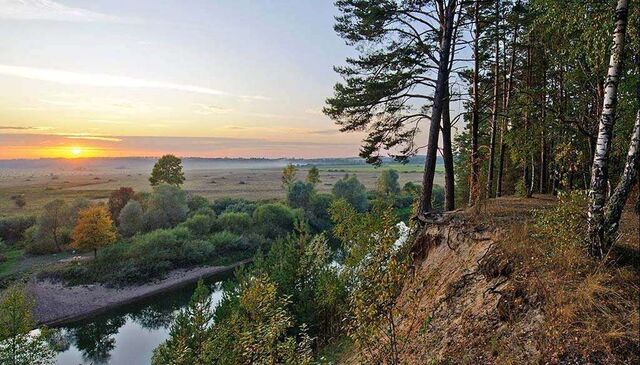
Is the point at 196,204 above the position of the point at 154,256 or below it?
above

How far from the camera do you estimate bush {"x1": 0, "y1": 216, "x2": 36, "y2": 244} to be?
48656mm

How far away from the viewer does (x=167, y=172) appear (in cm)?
6412

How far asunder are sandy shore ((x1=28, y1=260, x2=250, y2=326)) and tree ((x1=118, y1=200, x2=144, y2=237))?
12259 millimetres

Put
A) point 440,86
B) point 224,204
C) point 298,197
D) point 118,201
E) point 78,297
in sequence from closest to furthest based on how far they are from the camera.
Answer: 1. point 440,86
2. point 78,297
3. point 118,201
4. point 298,197
5. point 224,204

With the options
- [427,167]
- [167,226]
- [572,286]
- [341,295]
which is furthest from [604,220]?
[167,226]

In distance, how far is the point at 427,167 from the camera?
13148 mm

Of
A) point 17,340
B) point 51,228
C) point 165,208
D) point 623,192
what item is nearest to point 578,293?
point 623,192

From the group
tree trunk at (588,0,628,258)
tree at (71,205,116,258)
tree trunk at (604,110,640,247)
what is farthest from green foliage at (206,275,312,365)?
tree at (71,205,116,258)

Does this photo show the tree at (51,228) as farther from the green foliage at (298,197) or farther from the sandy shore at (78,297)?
the green foliage at (298,197)

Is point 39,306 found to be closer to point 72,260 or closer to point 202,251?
point 72,260

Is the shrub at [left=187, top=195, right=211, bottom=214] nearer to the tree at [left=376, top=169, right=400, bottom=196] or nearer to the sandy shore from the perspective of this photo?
the sandy shore

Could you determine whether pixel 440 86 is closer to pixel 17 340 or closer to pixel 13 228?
pixel 17 340

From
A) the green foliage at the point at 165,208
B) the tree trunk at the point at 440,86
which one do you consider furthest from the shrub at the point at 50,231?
the tree trunk at the point at 440,86

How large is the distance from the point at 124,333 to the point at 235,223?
2510 centimetres
